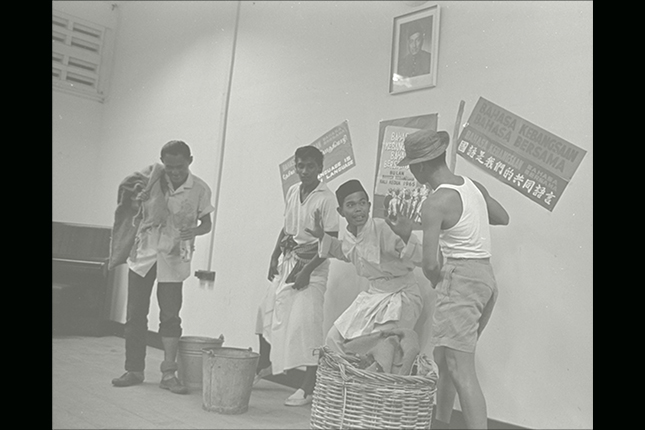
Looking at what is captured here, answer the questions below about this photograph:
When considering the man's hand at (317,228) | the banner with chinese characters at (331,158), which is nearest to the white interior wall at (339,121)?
the banner with chinese characters at (331,158)

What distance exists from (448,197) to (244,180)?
554 mm

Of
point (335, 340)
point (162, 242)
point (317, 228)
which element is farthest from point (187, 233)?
point (335, 340)

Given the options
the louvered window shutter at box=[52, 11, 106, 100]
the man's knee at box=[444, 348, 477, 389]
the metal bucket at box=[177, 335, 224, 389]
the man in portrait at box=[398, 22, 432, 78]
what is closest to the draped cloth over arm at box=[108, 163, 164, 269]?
the louvered window shutter at box=[52, 11, 106, 100]

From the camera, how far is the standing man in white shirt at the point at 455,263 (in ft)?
3.52

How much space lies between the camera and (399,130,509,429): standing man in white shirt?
3.52ft

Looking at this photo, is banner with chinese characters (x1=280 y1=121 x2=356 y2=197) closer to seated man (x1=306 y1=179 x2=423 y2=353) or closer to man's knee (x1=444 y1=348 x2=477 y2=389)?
seated man (x1=306 y1=179 x2=423 y2=353)

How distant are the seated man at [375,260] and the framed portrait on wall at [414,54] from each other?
0.93ft

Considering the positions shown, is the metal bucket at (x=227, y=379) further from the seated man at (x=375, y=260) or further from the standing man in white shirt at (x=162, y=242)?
the seated man at (x=375, y=260)

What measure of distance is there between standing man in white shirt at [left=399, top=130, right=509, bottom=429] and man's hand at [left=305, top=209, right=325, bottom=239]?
0.70 ft

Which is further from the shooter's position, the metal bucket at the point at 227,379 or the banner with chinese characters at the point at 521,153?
the metal bucket at the point at 227,379

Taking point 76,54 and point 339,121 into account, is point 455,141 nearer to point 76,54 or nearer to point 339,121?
point 339,121

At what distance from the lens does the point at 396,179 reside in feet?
3.82
